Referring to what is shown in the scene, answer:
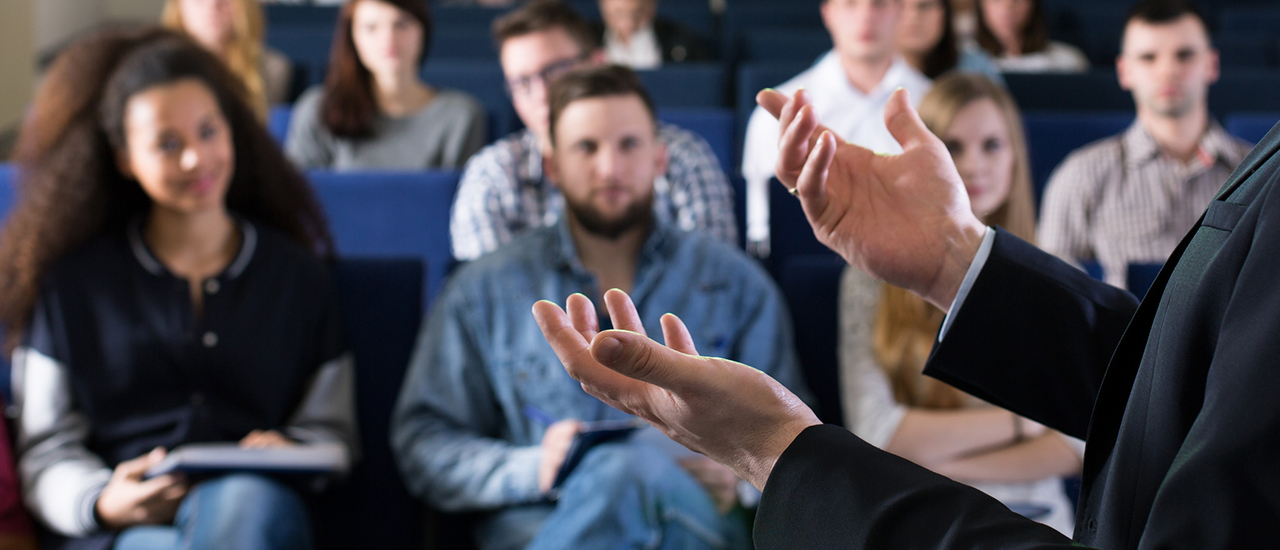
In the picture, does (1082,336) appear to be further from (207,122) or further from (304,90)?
(304,90)

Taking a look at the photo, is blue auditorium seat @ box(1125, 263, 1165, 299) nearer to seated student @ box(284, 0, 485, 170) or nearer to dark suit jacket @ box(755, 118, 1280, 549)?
dark suit jacket @ box(755, 118, 1280, 549)

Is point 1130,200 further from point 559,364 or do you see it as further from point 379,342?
point 379,342

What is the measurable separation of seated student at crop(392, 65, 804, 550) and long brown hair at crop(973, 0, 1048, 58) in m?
1.99

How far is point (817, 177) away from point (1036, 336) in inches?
6.0

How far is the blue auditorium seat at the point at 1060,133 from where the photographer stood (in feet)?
7.39

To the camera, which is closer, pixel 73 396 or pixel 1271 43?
pixel 73 396

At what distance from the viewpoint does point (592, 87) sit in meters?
1.45

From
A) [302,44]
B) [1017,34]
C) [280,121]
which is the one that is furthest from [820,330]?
[302,44]

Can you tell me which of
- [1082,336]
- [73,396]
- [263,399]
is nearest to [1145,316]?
[1082,336]

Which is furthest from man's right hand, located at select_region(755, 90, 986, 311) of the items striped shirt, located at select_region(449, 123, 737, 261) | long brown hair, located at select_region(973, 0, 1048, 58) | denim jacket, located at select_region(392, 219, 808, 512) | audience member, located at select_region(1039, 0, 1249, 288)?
long brown hair, located at select_region(973, 0, 1048, 58)

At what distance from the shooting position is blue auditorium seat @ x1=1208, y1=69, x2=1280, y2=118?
268 centimetres

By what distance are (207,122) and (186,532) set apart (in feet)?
1.78

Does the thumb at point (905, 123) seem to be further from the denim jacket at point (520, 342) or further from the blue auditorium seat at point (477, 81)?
the blue auditorium seat at point (477, 81)

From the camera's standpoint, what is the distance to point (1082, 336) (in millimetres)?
579
